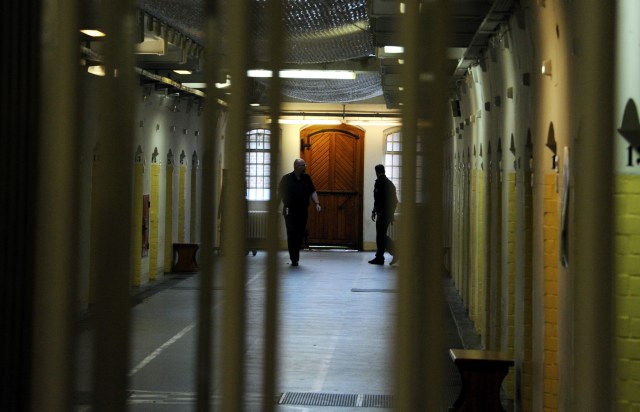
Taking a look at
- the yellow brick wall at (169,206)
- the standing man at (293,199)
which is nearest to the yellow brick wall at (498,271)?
the yellow brick wall at (169,206)

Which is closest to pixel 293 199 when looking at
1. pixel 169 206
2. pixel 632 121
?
pixel 169 206

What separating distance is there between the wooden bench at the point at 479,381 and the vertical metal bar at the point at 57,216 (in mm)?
5605

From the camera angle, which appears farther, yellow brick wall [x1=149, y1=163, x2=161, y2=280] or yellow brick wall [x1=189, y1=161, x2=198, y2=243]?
yellow brick wall [x1=149, y1=163, x2=161, y2=280]

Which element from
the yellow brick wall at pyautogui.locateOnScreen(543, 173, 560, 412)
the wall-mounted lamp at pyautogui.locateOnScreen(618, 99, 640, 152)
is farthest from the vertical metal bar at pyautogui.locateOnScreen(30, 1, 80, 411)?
the yellow brick wall at pyautogui.locateOnScreen(543, 173, 560, 412)

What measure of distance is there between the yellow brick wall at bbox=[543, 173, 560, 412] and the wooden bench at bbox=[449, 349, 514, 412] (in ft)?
1.48

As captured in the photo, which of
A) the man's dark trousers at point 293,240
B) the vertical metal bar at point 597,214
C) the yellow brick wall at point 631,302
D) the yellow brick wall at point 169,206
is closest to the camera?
the vertical metal bar at point 597,214

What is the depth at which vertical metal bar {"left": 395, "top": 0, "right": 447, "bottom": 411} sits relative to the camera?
Answer: 1.11 m

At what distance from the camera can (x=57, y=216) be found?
3.85 feet

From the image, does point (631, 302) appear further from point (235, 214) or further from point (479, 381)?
point (235, 214)

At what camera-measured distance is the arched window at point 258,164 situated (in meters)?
1.14

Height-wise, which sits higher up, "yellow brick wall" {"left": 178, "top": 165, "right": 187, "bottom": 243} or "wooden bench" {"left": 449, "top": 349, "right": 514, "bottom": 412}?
"yellow brick wall" {"left": 178, "top": 165, "right": 187, "bottom": 243}

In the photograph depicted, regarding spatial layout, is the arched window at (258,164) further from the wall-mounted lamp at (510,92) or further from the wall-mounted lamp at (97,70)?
the wall-mounted lamp at (510,92)

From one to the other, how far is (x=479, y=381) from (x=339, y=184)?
17869 millimetres

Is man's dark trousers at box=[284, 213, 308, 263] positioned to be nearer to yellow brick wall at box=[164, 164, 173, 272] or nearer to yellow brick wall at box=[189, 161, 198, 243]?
yellow brick wall at box=[189, 161, 198, 243]
